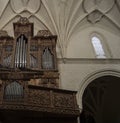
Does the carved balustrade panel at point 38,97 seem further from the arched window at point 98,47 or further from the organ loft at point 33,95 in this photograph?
the arched window at point 98,47

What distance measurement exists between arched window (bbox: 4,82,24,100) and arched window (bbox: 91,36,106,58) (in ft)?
23.3

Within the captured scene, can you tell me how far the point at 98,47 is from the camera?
14578 mm

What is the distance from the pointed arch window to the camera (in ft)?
35.4

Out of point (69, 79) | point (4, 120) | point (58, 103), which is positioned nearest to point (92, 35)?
point (69, 79)

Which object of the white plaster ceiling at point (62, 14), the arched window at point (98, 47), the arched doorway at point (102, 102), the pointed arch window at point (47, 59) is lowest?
the arched doorway at point (102, 102)

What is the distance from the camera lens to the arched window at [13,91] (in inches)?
316

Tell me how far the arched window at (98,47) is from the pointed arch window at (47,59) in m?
3.89

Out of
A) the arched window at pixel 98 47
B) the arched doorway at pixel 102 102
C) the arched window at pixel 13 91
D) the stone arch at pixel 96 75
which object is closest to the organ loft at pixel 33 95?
the arched window at pixel 13 91

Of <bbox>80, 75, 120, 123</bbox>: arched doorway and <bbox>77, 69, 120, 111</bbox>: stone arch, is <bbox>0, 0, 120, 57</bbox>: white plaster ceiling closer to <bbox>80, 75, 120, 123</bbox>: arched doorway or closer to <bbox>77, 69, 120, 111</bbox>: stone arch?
<bbox>77, 69, 120, 111</bbox>: stone arch

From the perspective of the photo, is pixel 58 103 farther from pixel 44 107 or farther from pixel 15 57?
pixel 15 57

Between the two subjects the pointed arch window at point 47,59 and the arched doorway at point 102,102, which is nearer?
the pointed arch window at point 47,59

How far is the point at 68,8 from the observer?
15.1m

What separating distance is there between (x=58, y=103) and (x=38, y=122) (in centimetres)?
109

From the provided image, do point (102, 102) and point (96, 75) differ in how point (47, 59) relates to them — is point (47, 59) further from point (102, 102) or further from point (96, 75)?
point (102, 102)
